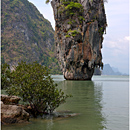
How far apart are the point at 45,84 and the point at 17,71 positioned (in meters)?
1.62

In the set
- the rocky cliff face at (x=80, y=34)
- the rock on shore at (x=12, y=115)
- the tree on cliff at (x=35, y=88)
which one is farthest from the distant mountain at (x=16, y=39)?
the rock on shore at (x=12, y=115)

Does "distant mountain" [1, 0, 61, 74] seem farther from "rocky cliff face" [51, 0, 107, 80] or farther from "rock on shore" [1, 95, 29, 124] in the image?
"rock on shore" [1, 95, 29, 124]

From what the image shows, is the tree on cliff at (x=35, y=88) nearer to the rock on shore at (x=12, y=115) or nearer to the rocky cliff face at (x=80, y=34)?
the rock on shore at (x=12, y=115)

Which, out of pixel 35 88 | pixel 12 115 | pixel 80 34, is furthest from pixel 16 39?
pixel 12 115

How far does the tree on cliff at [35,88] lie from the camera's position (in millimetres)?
9523

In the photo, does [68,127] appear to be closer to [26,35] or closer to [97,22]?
[97,22]

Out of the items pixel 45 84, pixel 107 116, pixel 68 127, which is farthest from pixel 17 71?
pixel 107 116

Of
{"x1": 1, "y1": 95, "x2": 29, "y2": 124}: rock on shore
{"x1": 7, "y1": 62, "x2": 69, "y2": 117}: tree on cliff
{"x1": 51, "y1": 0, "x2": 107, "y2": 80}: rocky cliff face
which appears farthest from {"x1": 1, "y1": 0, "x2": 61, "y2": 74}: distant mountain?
{"x1": 1, "y1": 95, "x2": 29, "y2": 124}: rock on shore

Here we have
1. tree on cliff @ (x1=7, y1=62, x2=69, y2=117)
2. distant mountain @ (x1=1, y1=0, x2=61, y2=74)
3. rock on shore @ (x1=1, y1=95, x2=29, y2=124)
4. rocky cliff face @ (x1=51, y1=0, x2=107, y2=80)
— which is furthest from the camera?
distant mountain @ (x1=1, y1=0, x2=61, y2=74)

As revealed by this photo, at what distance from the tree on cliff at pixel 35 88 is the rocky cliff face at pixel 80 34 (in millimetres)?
38326

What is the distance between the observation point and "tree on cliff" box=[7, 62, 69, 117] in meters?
9.52

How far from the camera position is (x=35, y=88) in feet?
31.4

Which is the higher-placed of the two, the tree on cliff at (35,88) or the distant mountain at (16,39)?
the distant mountain at (16,39)

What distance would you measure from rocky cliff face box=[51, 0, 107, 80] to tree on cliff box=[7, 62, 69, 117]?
126 feet
